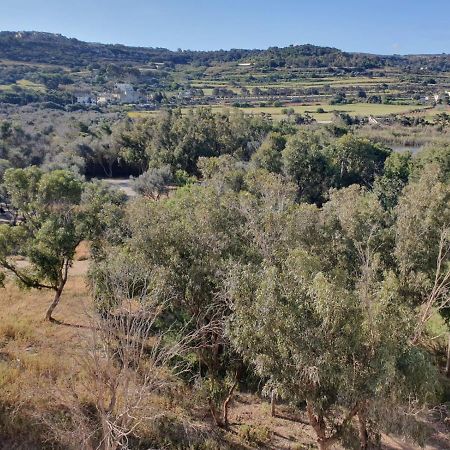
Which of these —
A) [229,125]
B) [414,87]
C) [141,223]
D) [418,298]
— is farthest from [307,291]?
[414,87]

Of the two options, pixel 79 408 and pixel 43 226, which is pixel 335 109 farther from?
pixel 79 408

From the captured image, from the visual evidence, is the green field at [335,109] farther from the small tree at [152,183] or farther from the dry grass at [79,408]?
the dry grass at [79,408]

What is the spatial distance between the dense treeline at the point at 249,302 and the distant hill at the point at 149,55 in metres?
104

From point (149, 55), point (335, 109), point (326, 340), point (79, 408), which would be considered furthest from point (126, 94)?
point (326, 340)

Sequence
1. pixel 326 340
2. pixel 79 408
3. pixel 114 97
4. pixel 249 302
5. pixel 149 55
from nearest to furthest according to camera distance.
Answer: pixel 326 340
pixel 249 302
pixel 79 408
pixel 114 97
pixel 149 55

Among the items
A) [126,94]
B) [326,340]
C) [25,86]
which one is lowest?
[326,340]

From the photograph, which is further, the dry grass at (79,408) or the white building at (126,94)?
the white building at (126,94)

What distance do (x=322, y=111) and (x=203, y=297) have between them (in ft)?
220

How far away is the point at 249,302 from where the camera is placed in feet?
28.8

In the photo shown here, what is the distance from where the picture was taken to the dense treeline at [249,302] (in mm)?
8281

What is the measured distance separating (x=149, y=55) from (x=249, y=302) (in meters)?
159

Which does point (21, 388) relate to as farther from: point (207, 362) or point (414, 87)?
point (414, 87)

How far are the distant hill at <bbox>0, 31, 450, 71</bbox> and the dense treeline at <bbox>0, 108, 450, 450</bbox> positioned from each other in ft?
340

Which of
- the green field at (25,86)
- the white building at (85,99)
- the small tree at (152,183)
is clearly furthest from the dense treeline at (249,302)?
the green field at (25,86)
